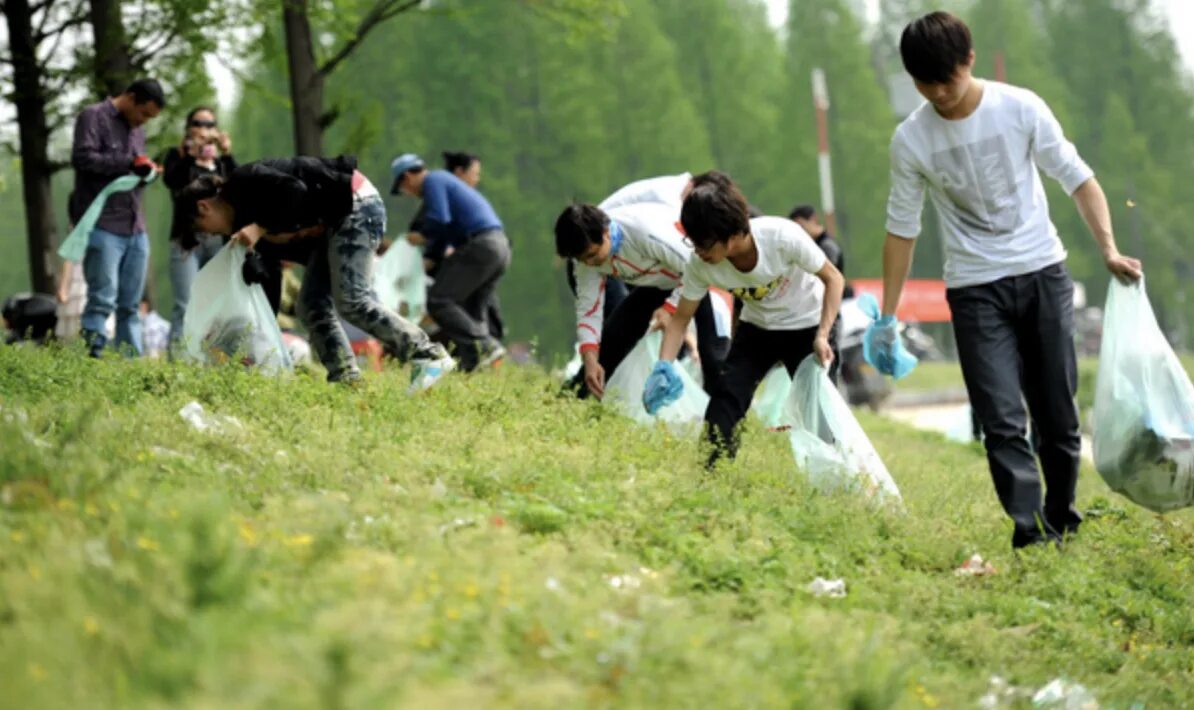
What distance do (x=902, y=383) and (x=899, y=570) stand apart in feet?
85.9

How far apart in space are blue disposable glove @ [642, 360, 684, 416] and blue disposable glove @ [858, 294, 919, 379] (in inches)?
34.4

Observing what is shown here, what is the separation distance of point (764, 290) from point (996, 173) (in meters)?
1.25

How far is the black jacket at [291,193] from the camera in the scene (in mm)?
7504

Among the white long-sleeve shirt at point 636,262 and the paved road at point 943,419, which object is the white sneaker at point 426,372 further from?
the paved road at point 943,419

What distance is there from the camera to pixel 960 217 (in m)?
6.41

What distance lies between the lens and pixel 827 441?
7.18 metres

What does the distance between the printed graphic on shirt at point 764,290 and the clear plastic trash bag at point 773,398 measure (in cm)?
97

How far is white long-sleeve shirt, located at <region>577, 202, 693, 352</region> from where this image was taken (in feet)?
25.9

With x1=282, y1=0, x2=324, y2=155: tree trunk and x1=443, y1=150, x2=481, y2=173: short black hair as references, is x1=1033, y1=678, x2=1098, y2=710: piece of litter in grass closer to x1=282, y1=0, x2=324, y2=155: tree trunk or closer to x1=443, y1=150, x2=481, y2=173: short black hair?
x1=443, y1=150, x2=481, y2=173: short black hair

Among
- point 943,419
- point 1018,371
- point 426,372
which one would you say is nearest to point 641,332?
point 426,372

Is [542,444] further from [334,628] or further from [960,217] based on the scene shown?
[334,628]

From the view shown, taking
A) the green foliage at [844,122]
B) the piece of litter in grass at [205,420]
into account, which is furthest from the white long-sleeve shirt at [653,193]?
the green foliage at [844,122]

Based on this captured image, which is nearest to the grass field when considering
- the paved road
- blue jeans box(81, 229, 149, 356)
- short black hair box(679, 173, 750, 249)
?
short black hair box(679, 173, 750, 249)

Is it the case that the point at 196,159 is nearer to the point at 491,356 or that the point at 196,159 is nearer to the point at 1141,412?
the point at 491,356
